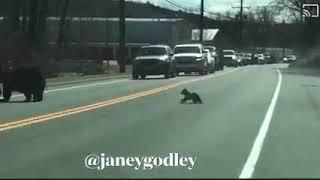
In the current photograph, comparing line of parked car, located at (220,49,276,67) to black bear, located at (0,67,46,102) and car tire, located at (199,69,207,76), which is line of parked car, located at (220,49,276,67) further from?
black bear, located at (0,67,46,102)

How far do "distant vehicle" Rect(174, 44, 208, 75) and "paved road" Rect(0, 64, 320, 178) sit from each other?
25125 millimetres

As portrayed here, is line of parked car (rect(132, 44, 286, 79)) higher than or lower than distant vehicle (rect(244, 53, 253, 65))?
higher

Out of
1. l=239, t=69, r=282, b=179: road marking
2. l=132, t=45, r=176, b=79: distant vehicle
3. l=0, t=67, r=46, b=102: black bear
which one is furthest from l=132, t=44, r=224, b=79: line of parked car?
l=239, t=69, r=282, b=179: road marking

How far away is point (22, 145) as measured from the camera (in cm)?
1295

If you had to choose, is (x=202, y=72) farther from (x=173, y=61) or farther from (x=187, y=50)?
(x=173, y=61)

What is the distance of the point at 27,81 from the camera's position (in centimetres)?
2366

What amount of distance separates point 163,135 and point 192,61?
35.8m

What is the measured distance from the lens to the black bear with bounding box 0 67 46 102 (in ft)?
77.3

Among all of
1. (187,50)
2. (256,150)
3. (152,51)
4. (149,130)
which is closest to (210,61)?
(187,50)

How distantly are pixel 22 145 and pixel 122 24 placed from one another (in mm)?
38807

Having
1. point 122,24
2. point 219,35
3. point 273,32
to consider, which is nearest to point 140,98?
point 122,24

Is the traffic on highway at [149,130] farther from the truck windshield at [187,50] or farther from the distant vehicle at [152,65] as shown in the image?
the truck windshield at [187,50]

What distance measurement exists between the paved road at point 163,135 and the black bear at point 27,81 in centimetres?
62

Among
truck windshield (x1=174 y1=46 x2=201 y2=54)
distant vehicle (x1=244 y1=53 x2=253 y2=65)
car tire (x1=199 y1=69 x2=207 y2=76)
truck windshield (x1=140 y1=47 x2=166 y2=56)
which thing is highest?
truck windshield (x1=140 y1=47 x2=166 y2=56)
